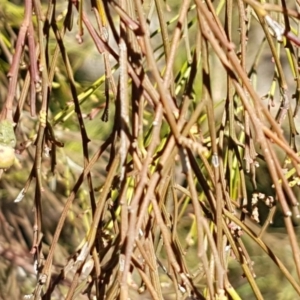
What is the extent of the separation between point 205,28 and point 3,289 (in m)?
1.98

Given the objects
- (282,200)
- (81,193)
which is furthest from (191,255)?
(282,200)

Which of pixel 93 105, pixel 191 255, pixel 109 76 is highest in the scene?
pixel 93 105

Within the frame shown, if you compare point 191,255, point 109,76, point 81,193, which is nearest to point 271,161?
point 109,76

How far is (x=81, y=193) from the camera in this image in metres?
2.32

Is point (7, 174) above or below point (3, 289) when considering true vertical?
above

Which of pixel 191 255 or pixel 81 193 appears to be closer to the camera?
pixel 81 193

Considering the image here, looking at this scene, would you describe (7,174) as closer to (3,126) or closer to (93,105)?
(93,105)

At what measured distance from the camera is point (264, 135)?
0.67 meters

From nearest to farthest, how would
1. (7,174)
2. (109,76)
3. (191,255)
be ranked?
(109,76) → (7,174) → (191,255)

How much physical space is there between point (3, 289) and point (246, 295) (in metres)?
1.01

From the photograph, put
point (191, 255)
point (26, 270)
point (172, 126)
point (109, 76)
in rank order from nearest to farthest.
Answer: point (172, 126) < point (109, 76) < point (26, 270) < point (191, 255)

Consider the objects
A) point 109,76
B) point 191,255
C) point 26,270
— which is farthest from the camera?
point 191,255

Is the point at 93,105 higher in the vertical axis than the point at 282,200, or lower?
higher

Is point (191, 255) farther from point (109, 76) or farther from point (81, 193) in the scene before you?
point (109, 76)
